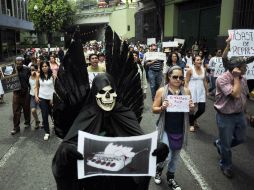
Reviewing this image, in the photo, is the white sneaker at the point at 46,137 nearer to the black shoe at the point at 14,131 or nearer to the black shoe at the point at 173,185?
the black shoe at the point at 14,131

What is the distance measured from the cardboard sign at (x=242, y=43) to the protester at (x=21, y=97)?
4787 mm

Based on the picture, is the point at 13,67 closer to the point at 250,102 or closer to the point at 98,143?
the point at 98,143

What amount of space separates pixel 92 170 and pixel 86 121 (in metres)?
0.43

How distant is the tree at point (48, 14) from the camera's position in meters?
51.3

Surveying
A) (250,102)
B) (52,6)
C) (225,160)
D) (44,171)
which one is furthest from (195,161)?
(52,6)

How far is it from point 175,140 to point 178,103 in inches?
20.8

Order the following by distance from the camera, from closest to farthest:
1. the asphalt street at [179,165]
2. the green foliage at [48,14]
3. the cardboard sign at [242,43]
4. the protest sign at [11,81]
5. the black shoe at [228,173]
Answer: the asphalt street at [179,165], the black shoe at [228,173], the cardboard sign at [242,43], the protest sign at [11,81], the green foliage at [48,14]

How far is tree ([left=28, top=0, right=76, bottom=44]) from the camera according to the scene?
168 feet

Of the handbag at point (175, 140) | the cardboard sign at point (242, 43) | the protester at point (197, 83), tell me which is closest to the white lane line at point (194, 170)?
the handbag at point (175, 140)

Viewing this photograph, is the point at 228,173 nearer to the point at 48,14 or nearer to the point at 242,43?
the point at 242,43

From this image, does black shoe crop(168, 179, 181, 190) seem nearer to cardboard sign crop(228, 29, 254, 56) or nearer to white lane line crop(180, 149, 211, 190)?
white lane line crop(180, 149, 211, 190)

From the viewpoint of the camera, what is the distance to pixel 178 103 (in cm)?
423

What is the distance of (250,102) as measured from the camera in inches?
417

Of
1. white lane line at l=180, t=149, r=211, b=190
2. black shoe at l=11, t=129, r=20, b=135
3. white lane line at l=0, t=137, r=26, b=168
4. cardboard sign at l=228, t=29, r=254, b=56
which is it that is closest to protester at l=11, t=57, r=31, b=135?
black shoe at l=11, t=129, r=20, b=135
